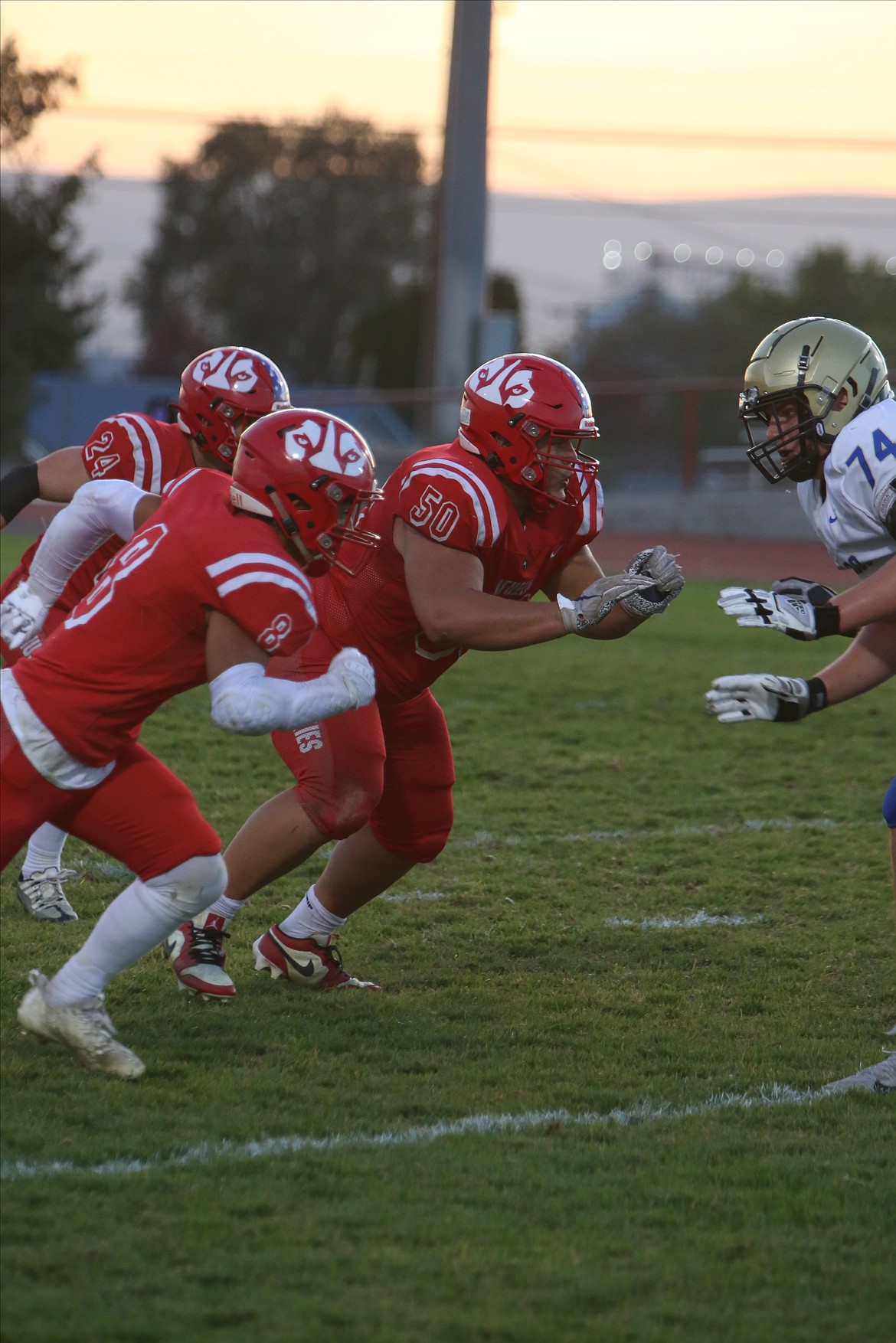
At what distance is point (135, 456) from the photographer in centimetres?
486

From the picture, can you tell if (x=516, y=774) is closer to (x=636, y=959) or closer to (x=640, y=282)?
(x=636, y=959)

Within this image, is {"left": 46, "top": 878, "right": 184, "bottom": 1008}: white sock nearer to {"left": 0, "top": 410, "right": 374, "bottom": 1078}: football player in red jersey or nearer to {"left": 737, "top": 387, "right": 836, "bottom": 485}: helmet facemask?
{"left": 0, "top": 410, "right": 374, "bottom": 1078}: football player in red jersey

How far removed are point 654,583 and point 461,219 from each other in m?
19.2

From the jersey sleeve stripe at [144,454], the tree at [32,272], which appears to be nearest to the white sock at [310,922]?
the jersey sleeve stripe at [144,454]

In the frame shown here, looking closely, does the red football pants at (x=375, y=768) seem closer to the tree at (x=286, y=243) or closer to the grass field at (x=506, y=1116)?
the grass field at (x=506, y=1116)

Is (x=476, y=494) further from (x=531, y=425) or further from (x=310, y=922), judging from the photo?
(x=310, y=922)

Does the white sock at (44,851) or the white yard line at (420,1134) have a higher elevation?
the white yard line at (420,1134)

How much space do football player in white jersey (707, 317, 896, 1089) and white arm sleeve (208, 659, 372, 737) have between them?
2.87 feet

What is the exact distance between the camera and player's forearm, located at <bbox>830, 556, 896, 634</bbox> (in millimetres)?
3607

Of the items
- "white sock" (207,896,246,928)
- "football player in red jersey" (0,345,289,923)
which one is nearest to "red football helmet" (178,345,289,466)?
"football player in red jersey" (0,345,289,923)

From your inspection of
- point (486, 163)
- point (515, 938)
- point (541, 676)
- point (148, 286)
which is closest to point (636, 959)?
point (515, 938)

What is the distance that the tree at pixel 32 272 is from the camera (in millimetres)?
28672

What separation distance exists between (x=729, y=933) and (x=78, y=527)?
7.81 feet

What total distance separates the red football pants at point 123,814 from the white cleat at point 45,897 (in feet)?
4.20
